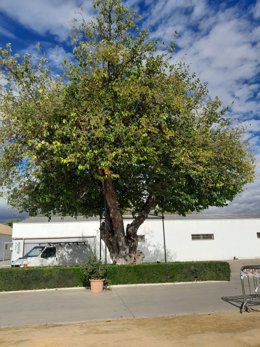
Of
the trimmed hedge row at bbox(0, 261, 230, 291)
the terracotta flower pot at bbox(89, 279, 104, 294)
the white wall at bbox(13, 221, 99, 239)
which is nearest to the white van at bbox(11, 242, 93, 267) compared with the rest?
→ the white wall at bbox(13, 221, 99, 239)

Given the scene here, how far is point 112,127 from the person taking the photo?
12820mm

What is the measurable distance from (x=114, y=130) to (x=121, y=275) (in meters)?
6.76

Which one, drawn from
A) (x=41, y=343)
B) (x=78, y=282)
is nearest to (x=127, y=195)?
(x=78, y=282)

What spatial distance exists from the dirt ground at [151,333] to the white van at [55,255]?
1120 cm

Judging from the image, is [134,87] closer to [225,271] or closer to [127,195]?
[127,195]

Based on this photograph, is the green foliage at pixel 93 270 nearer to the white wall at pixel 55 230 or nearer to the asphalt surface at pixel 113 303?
the asphalt surface at pixel 113 303

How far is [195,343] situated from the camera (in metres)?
6.59

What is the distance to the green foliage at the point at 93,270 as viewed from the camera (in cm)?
1422

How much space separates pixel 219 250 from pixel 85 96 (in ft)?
78.5

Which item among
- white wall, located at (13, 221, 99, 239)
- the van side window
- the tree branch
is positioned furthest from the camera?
white wall, located at (13, 221, 99, 239)

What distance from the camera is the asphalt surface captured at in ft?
31.1

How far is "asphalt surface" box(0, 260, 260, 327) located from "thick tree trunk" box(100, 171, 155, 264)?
2.26 meters

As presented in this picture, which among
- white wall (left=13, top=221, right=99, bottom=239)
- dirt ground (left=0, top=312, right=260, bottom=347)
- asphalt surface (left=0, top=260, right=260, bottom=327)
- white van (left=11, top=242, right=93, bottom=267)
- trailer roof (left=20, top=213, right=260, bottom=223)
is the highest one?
trailer roof (left=20, top=213, right=260, bottom=223)

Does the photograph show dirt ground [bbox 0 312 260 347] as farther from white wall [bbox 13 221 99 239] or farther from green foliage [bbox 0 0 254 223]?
white wall [bbox 13 221 99 239]
